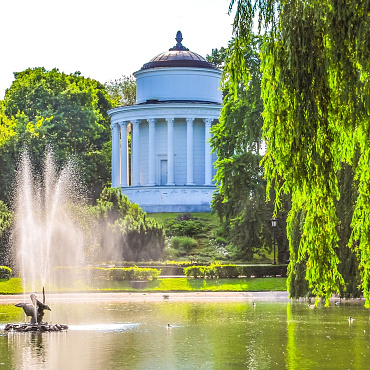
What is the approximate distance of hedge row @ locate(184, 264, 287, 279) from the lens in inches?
1747

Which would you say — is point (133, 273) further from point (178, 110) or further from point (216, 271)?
point (178, 110)

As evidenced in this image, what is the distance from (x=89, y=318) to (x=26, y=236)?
18260mm

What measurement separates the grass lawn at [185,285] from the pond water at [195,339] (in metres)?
7.21

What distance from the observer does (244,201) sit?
4878 cm

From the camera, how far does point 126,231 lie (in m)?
48.6

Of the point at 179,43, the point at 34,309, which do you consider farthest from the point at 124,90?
the point at 34,309

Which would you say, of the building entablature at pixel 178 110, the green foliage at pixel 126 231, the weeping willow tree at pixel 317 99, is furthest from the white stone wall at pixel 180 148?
the weeping willow tree at pixel 317 99

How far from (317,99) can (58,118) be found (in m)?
59.1

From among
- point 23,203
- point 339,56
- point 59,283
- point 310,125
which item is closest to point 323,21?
point 339,56

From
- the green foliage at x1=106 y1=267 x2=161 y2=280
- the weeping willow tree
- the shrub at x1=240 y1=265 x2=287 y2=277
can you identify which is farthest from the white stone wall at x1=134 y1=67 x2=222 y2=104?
the weeping willow tree

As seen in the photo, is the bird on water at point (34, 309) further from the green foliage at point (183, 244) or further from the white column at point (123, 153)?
the white column at point (123, 153)

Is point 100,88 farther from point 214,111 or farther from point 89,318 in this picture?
point 89,318

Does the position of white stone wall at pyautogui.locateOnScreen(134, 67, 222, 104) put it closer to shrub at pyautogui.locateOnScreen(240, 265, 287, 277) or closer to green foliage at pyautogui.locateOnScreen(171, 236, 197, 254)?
green foliage at pyautogui.locateOnScreen(171, 236, 197, 254)

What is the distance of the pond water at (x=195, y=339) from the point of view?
20.1 m
